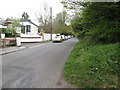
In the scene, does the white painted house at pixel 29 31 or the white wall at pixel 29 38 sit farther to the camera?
the white painted house at pixel 29 31

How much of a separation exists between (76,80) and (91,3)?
3.29 metres

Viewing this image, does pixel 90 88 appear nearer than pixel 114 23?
Yes

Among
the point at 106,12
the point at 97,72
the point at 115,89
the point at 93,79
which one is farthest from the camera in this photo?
the point at 106,12

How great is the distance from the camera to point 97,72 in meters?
3.77

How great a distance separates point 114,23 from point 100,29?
0.65m

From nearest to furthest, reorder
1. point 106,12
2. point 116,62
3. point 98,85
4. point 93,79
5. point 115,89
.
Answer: point 115,89, point 98,85, point 93,79, point 116,62, point 106,12

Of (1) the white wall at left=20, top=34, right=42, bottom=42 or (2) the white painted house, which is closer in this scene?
(1) the white wall at left=20, top=34, right=42, bottom=42

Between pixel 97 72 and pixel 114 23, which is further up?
pixel 114 23

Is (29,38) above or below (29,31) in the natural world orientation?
below

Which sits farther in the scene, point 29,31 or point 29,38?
point 29,31

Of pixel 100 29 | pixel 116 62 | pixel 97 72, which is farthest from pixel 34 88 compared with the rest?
pixel 100 29

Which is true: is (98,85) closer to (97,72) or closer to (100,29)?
(97,72)

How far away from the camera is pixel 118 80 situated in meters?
3.14

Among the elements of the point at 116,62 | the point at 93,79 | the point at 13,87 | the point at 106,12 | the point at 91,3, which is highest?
the point at 91,3
